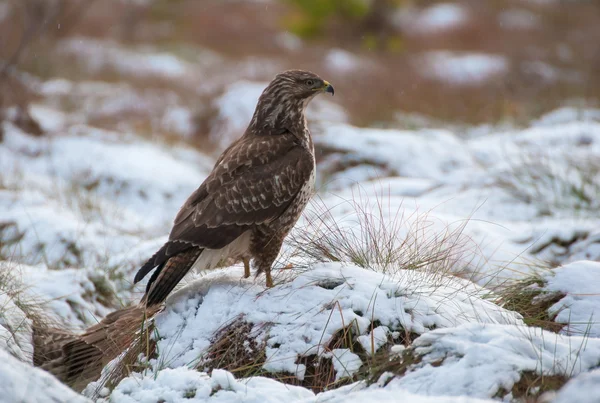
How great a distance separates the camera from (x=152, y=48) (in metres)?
26.0

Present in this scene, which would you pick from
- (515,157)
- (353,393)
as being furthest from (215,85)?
(353,393)

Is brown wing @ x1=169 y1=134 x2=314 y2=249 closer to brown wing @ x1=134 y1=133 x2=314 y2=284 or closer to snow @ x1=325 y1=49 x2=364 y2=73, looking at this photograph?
brown wing @ x1=134 y1=133 x2=314 y2=284

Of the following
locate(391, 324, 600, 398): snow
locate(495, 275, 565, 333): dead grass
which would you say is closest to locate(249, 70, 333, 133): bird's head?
locate(495, 275, 565, 333): dead grass

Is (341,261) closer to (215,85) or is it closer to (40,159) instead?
(40,159)

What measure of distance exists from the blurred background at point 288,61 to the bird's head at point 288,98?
25.0 feet

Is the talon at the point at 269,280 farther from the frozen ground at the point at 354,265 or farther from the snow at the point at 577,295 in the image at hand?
the snow at the point at 577,295

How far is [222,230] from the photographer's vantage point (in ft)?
14.6

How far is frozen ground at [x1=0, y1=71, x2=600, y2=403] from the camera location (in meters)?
3.34

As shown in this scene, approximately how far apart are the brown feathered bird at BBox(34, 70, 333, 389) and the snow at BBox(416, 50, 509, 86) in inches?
578

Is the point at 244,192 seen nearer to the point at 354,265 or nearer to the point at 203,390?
the point at 354,265

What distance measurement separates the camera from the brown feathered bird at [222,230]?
4387mm

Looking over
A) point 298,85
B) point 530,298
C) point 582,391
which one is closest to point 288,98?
point 298,85

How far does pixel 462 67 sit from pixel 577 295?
17.7 meters

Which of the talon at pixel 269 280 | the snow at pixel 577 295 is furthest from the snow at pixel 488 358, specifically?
the talon at pixel 269 280
